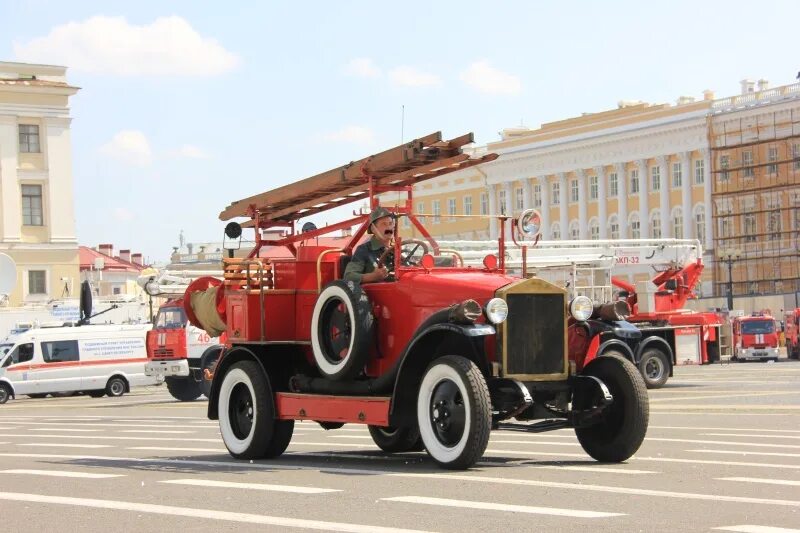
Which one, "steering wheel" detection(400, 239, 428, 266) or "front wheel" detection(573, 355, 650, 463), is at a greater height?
"steering wheel" detection(400, 239, 428, 266)

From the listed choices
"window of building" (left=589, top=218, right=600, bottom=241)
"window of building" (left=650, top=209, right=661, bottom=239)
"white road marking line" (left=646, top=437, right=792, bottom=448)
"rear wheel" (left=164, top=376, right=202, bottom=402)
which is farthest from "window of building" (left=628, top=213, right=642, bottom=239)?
"white road marking line" (left=646, top=437, right=792, bottom=448)

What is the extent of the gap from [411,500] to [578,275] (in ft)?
127

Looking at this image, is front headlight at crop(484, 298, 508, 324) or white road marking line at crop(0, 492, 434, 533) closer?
white road marking line at crop(0, 492, 434, 533)

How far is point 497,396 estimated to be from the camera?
13.4m

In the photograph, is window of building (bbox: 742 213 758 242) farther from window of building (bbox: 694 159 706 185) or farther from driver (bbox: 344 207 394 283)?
driver (bbox: 344 207 394 283)

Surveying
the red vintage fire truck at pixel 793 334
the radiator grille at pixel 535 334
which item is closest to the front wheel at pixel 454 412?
the radiator grille at pixel 535 334

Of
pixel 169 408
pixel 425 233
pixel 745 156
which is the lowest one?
pixel 169 408

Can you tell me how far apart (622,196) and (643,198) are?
2.32m

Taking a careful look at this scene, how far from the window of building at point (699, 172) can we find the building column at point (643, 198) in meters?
5.79

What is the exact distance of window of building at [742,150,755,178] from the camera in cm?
9256

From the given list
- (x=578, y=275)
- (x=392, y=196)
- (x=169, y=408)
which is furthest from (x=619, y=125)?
(x=392, y=196)

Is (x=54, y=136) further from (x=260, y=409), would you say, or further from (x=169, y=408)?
(x=260, y=409)

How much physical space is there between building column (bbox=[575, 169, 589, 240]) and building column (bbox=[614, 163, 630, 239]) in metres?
3.39

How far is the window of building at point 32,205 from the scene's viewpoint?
7875 centimetres
